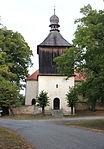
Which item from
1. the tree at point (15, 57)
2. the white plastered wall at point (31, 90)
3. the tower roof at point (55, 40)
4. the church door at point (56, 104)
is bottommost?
the church door at point (56, 104)

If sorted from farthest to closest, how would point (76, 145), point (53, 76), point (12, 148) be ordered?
1. point (53, 76)
2. point (76, 145)
3. point (12, 148)

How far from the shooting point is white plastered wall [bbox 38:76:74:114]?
33.0 m

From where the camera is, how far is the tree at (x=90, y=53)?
577 inches

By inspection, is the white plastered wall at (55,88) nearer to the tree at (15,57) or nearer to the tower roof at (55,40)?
the tree at (15,57)

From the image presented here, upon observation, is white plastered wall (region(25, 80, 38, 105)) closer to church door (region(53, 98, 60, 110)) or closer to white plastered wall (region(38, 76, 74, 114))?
white plastered wall (region(38, 76, 74, 114))

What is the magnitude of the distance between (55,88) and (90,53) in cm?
1824

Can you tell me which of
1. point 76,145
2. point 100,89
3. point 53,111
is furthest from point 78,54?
point 53,111

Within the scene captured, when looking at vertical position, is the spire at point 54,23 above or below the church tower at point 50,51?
above

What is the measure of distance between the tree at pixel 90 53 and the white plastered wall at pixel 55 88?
15.4 m

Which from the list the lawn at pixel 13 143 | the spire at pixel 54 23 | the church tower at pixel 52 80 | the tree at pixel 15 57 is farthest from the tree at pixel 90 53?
the spire at pixel 54 23

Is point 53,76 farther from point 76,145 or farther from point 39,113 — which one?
point 76,145

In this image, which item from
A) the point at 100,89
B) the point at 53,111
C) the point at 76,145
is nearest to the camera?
the point at 76,145

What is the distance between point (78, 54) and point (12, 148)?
1060 centimetres

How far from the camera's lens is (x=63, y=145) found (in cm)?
748
